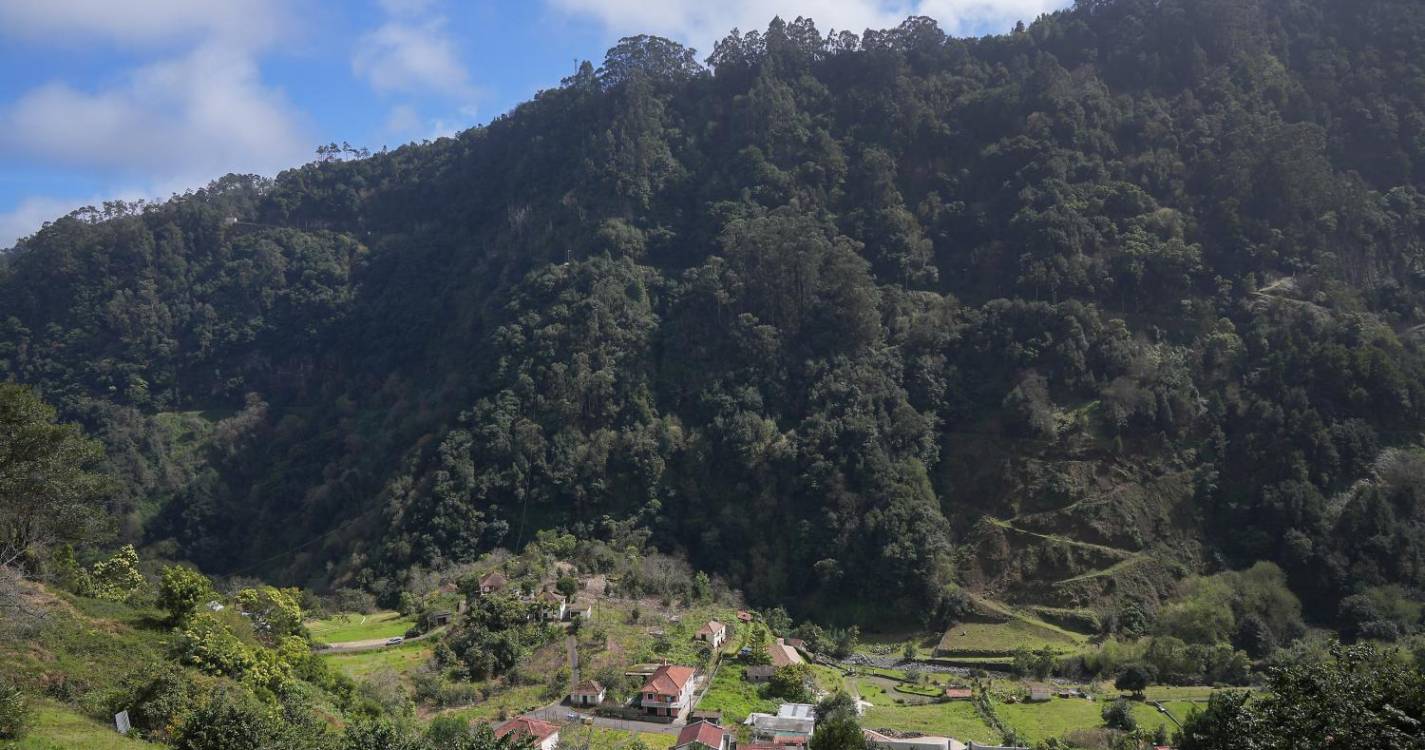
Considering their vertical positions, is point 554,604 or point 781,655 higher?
point 554,604

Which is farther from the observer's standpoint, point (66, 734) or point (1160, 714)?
point (1160, 714)

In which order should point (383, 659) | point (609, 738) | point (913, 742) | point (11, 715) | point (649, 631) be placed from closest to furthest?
point (11, 715) < point (609, 738) < point (913, 742) < point (383, 659) < point (649, 631)

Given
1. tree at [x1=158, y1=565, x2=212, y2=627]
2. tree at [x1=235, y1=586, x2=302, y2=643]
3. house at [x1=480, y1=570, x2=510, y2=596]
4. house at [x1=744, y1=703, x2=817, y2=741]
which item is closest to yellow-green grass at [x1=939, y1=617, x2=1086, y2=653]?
house at [x1=744, y1=703, x2=817, y2=741]

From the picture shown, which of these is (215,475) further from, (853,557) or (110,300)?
(853,557)

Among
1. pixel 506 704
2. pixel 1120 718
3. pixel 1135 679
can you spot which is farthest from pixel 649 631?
pixel 1135 679

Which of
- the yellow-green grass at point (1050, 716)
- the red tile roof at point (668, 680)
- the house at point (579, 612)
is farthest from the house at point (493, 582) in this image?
the yellow-green grass at point (1050, 716)

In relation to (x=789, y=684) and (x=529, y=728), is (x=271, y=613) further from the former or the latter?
(x=789, y=684)

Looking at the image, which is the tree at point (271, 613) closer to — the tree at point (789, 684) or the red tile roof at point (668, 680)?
the red tile roof at point (668, 680)
